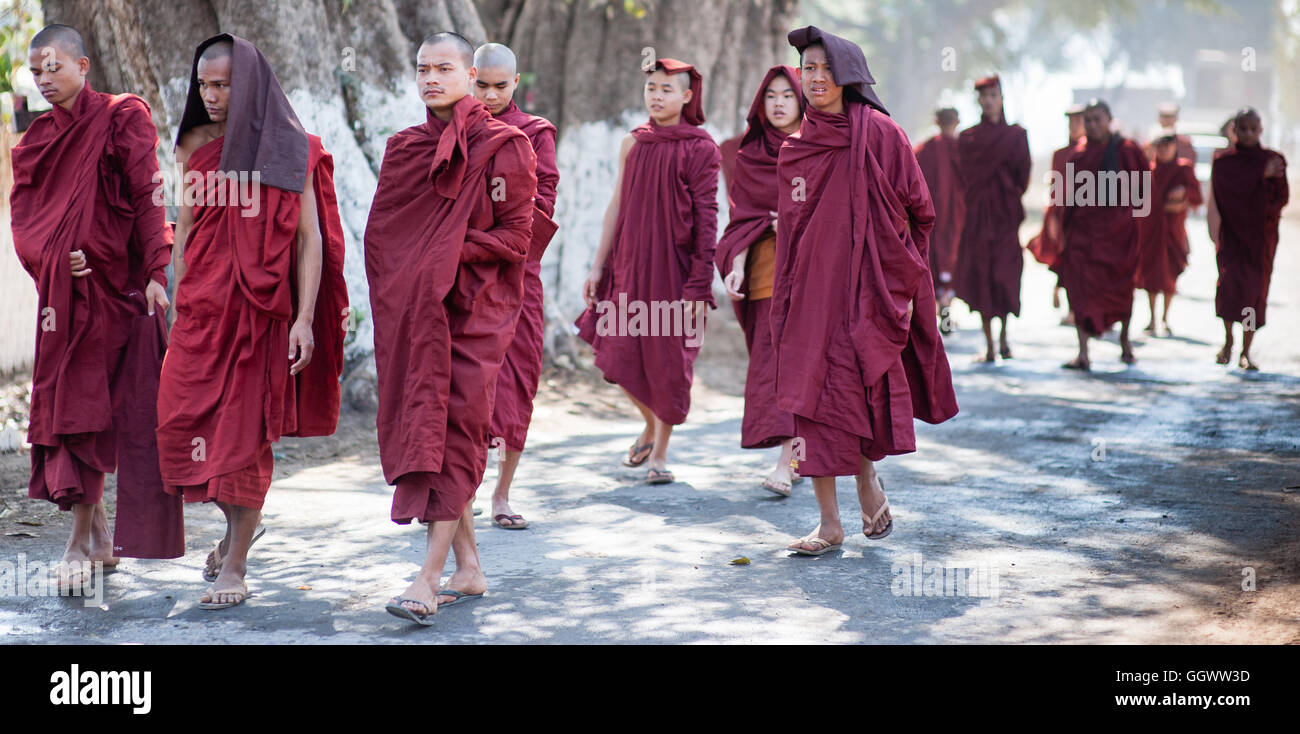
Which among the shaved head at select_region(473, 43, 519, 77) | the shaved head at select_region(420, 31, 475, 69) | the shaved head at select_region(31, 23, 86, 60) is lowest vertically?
the shaved head at select_region(420, 31, 475, 69)

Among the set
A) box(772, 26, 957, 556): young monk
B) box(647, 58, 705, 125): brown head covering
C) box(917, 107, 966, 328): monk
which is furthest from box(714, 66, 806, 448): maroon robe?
box(917, 107, 966, 328): monk

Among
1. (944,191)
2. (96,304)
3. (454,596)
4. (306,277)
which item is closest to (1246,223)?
(944,191)

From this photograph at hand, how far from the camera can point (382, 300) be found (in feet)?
15.0

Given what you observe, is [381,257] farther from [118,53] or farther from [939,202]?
[939,202]

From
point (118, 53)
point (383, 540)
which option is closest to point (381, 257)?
point (383, 540)

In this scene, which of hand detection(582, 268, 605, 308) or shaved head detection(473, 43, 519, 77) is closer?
shaved head detection(473, 43, 519, 77)

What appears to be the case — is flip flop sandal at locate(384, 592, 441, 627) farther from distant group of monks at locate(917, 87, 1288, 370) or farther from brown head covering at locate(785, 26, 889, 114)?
distant group of monks at locate(917, 87, 1288, 370)

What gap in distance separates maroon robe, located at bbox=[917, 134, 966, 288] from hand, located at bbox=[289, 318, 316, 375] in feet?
30.1

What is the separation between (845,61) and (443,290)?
6.46 ft

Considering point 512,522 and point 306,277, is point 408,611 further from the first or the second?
point 512,522

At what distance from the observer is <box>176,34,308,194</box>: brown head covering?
457 cm

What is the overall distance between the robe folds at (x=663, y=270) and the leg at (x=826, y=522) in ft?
5.23

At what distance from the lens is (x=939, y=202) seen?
13.0 metres
